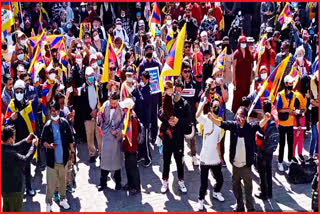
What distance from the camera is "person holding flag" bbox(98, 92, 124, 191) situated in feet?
32.4

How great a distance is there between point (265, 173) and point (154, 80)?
300cm

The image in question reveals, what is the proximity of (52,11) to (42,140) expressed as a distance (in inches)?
487

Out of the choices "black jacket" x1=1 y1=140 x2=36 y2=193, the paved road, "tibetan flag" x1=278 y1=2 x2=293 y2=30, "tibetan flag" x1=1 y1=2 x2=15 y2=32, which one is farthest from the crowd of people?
"tibetan flag" x1=278 y1=2 x2=293 y2=30

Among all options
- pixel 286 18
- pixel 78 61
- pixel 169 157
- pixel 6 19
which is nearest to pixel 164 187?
pixel 169 157

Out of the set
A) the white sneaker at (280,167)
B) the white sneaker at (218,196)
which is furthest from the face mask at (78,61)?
the white sneaker at (280,167)

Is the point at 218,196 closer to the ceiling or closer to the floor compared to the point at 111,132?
closer to the floor

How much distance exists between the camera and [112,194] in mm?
10062

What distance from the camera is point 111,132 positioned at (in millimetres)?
9891

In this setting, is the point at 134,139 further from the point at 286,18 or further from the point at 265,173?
the point at 286,18

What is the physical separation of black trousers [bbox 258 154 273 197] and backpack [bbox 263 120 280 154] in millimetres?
161

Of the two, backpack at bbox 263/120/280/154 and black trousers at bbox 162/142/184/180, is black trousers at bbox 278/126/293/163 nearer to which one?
backpack at bbox 263/120/280/154

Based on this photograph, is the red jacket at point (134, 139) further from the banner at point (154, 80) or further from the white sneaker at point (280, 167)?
the white sneaker at point (280, 167)

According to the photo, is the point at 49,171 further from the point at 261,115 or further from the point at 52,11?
the point at 52,11

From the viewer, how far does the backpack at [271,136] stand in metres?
9.35
